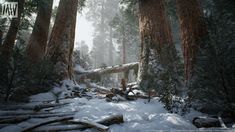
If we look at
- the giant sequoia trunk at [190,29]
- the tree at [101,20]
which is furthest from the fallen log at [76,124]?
the tree at [101,20]

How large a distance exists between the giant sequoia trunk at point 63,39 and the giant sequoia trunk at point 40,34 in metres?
1.34

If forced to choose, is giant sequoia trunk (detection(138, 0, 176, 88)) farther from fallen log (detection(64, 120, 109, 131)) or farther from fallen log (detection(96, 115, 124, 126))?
fallen log (detection(64, 120, 109, 131))

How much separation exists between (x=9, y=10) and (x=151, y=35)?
6.66 m

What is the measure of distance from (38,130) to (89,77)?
16531 mm

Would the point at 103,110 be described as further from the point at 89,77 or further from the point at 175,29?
the point at 175,29

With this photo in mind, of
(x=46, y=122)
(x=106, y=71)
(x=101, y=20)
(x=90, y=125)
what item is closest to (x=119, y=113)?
(x=90, y=125)

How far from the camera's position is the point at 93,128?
4.63 m

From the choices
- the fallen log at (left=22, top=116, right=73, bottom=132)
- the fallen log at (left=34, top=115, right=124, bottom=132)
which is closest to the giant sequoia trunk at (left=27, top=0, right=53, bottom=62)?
the fallen log at (left=22, top=116, right=73, bottom=132)

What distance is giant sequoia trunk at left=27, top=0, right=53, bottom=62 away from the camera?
1237 cm

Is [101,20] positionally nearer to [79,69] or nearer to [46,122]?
[79,69]

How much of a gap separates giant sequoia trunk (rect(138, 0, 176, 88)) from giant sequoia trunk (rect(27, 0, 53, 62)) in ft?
18.6

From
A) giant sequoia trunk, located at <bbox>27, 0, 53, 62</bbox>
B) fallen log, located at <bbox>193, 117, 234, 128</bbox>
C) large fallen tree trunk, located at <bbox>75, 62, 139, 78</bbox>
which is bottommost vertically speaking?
fallen log, located at <bbox>193, 117, 234, 128</bbox>

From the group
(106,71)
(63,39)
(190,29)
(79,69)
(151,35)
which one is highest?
(63,39)

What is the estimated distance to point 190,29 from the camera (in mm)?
7438
